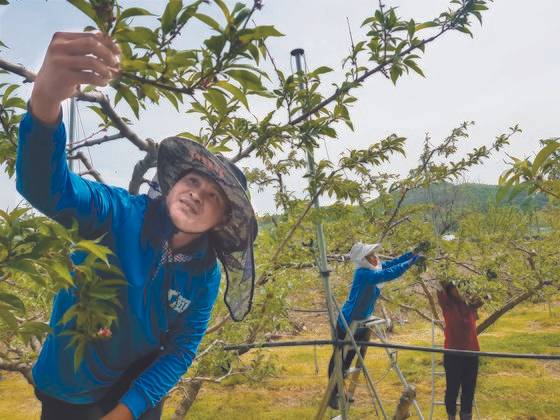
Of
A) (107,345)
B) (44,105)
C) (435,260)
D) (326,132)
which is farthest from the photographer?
(435,260)

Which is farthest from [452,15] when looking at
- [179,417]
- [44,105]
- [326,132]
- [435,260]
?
[179,417]

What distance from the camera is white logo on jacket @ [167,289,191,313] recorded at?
1.33 m

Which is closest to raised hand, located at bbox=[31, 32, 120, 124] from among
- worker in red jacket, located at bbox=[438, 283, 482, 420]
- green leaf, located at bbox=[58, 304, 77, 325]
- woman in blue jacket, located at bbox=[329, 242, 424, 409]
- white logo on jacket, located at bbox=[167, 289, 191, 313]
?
green leaf, located at bbox=[58, 304, 77, 325]

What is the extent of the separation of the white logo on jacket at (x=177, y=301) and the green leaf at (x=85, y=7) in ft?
2.80

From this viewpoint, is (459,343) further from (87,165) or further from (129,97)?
(129,97)

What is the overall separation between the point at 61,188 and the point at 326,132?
83 cm

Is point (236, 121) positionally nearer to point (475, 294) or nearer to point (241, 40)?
point (241, 40)

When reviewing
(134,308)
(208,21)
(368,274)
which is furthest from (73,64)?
(368,274)

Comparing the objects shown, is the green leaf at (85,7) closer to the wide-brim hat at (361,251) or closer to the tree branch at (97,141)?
the tree branch at (97,141)

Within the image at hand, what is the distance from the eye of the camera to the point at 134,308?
125cm

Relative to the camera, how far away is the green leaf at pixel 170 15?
749 mm

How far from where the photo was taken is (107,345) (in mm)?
1260

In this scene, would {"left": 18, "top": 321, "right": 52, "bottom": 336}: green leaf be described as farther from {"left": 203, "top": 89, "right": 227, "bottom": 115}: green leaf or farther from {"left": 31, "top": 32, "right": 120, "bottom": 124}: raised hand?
{"left": 203, "top": 89, "right": 227, "bottom": 115}: green leaf

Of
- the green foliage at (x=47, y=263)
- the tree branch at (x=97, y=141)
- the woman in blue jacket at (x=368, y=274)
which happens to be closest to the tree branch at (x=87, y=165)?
the tree branch at (x=97, y=141)
